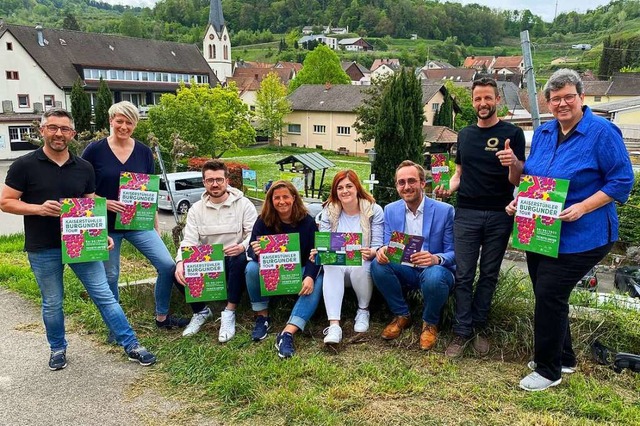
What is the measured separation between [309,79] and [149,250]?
5715cm

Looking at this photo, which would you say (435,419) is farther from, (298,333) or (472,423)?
(298,333)

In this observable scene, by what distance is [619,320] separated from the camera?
368 centimetres

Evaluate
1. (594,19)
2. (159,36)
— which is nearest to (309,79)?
(159,36)

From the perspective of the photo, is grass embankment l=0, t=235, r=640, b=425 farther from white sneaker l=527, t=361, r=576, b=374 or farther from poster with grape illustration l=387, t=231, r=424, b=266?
Answer: poster with grape illustration l=387, t=231, r=424, b=266

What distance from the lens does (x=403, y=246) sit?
149 inches

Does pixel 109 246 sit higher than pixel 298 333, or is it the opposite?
pixel 109 246

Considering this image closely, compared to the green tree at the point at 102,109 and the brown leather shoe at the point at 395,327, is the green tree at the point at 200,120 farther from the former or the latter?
the brown leather shoe at the point at 395,327

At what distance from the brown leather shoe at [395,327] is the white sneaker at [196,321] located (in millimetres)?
1530

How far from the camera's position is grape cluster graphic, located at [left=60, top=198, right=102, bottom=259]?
3453mm

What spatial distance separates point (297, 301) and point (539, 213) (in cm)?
193

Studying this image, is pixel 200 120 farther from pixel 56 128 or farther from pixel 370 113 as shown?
pixel 56 128

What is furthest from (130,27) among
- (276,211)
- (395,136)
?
(276,211)

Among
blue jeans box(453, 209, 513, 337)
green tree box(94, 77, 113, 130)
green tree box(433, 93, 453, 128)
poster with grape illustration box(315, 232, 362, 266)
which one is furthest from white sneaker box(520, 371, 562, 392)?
green tree box(433, 93, 453, 128)

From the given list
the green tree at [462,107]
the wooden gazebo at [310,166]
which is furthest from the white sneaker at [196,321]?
the green tree at [462,107]
